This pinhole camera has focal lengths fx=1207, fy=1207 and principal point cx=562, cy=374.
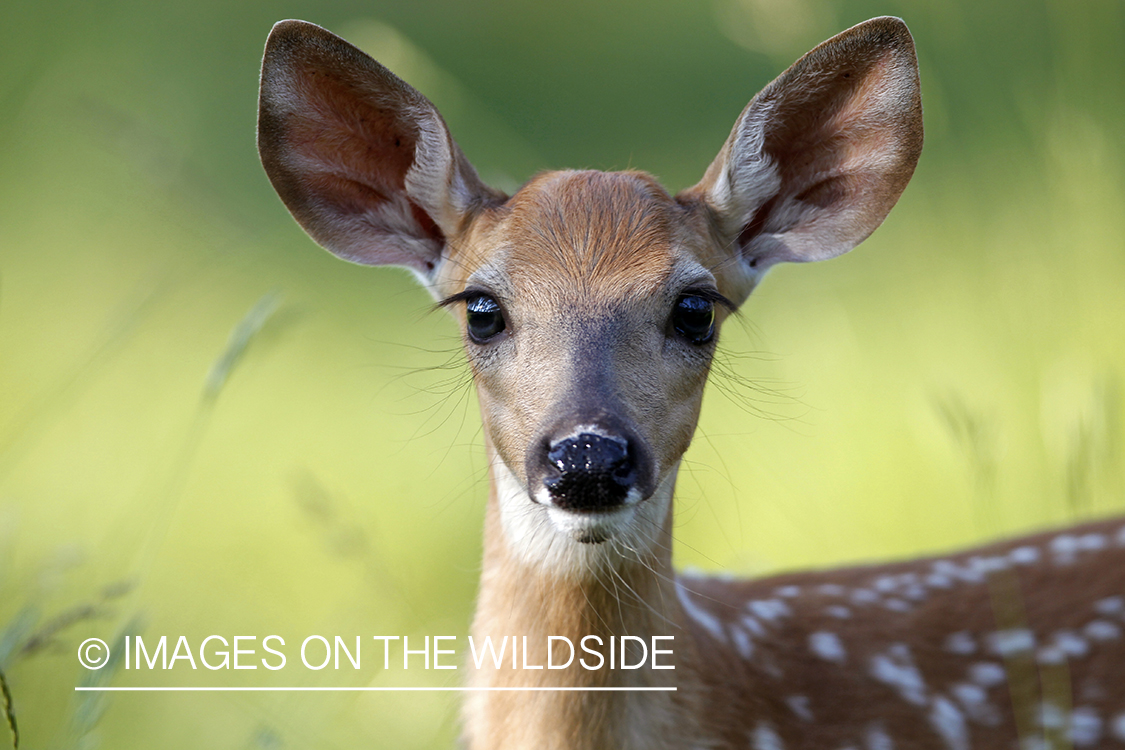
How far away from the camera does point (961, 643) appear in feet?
10.9

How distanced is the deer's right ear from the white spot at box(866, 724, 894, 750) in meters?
1.64

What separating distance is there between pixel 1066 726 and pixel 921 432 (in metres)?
2.04

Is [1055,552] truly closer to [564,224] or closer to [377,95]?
[564,224]

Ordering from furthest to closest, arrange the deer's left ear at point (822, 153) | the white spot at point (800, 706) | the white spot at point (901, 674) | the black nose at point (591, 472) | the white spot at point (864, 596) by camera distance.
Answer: the white spot at point (864, 596)
the white spot at point (901, 674)
the white spot at point (800, 706)
the deer's left ear at point (822, 153)
the black nose at point (591, 472)

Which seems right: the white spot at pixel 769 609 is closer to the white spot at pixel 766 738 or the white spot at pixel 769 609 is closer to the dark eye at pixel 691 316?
the white spot at pixel 766 738

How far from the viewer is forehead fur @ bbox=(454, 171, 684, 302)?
107 inches

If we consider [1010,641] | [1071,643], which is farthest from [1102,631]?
[1010,641]

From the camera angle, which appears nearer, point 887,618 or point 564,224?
point 564,224

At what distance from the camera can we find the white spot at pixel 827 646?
10.6 feet

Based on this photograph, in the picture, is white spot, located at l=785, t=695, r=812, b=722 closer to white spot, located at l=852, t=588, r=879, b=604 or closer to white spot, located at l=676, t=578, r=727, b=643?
white spot, located at l=676, t=578, r=727, b=643

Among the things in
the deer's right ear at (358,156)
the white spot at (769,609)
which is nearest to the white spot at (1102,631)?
the white spot at (769,609)

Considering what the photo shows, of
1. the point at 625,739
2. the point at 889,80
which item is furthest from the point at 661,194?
the point at 625,739

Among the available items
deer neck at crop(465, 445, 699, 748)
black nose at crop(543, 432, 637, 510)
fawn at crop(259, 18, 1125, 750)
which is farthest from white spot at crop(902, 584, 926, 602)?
black nose at crop(543, 432, 637, 510)

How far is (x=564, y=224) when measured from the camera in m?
2.86
